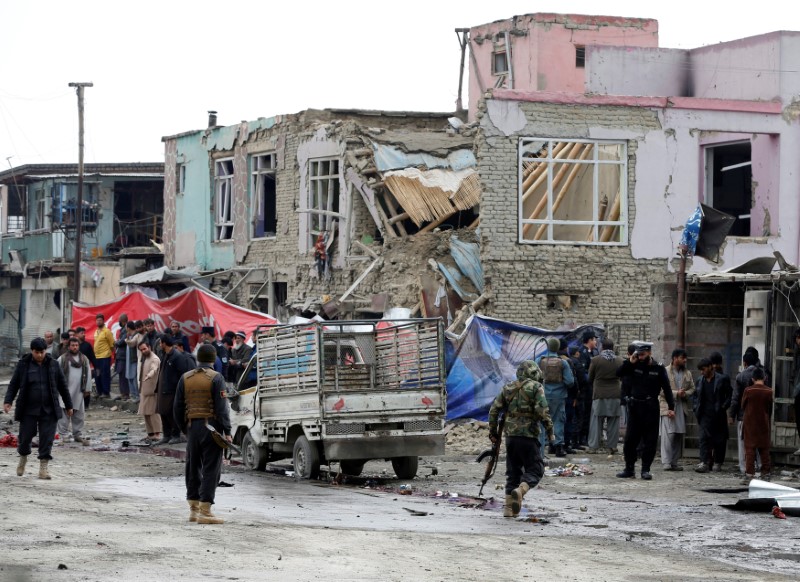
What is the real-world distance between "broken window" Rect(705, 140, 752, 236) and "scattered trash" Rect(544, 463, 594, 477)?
11.7 metres

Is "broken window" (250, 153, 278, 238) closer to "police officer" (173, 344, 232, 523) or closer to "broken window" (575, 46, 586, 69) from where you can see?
"broken window" (575, 46, 586, 69)

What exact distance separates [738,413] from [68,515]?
868 cm

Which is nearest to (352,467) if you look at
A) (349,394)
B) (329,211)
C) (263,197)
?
(349,394)

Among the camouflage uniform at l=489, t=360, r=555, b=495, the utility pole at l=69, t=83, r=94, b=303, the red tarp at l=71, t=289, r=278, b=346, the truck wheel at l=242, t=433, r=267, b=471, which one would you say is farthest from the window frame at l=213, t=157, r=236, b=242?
the camouflage uniform at l=489, t=360, r=555, b=495

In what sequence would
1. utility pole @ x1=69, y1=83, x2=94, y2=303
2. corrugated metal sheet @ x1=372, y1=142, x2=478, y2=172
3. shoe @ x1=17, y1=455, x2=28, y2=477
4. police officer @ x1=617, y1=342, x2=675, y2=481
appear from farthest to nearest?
utility pole @ x1=69, y1=83, x2=94, y2=303 < corrugated metal sheet @ x1=372, y1=142, x2=478, y2=172 < police officer @ x1=617, y1=342, x2=675, y2=481 < shoe @ x1=17, y1=455, x2=28, y2=477

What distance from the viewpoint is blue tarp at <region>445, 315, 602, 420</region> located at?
22031 mm

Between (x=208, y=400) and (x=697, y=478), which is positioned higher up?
(x=208, y=400)

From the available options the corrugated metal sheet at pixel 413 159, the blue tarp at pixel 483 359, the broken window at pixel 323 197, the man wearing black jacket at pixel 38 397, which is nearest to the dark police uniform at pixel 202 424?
the man wearing black jacket at pixel 38 397

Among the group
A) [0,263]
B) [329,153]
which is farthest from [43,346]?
[0,263]

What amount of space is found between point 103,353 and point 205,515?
62.6ft

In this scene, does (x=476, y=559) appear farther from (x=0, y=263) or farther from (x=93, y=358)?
(x=0, y=263)

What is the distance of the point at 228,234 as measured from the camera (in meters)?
37.4

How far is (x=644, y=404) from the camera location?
17.5 metres

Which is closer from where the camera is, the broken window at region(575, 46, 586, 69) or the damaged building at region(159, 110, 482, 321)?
the damaged building at region(159, 110, 482, 321)
